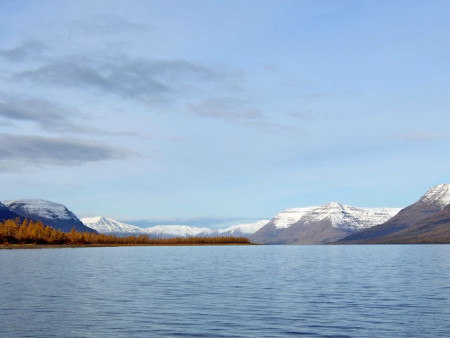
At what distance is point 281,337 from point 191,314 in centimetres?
1343

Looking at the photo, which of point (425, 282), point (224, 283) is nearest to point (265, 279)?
point (224, 283)

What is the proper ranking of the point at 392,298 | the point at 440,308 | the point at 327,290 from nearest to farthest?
1. the point at 440,308
2. the point at 392,298
3. the point at 327,290

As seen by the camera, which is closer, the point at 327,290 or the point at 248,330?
the point at 248,330

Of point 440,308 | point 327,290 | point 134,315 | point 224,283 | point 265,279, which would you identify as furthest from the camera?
point 265,279

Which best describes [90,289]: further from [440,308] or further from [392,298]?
[440,308]

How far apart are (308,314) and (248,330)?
10427 mm

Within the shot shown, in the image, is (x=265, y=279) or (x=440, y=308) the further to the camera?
(x=265, y=279)

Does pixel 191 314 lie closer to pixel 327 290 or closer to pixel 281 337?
pixel 281 337

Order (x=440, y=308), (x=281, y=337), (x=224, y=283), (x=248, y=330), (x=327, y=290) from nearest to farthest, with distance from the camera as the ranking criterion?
(x=281, y=337)
(x=248, y=330)
(x=440, y=308)
(x=327, y=290)
(x=224, y=283)

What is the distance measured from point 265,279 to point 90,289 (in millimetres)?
31376

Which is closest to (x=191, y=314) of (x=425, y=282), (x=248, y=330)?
(x=248, y=330)

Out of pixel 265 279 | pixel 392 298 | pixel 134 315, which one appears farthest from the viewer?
pixel 265 279

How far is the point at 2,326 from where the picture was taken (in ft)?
147

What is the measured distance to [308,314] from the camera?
5181 cm
